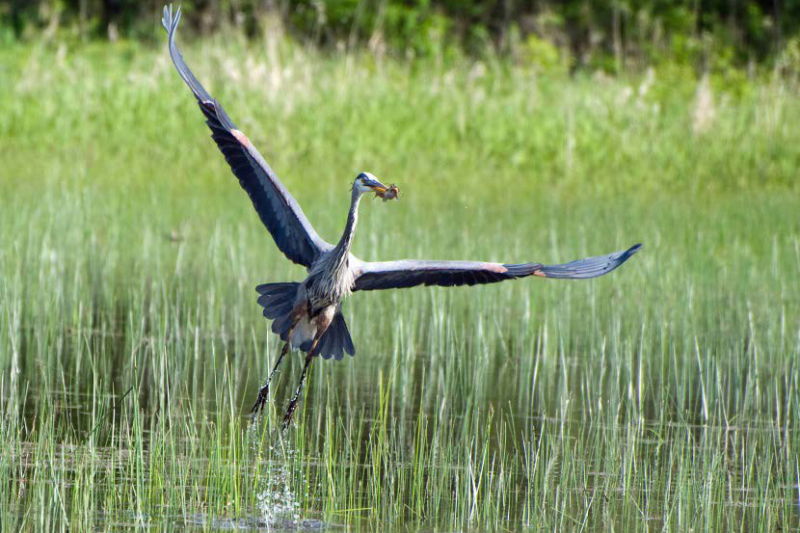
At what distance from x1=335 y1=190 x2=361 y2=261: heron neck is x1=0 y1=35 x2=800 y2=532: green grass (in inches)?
18.0

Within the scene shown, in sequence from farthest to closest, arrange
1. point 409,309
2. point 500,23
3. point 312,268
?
point 500,23 < point 409,309 < point 312,268

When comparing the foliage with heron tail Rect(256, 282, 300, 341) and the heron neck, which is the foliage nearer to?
heron tail Rect(256, 282, 300, 341)

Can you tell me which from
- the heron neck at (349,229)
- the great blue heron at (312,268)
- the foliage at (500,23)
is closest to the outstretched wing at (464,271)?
the great blue heron at (312,268)

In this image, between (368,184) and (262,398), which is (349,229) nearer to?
(368,184)

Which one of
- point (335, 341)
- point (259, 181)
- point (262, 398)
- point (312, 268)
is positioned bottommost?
point (262, 398)

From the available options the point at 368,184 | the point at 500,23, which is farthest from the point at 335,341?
the point at 500,23

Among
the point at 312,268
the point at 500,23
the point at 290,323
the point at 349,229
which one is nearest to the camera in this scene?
the point at 349,229

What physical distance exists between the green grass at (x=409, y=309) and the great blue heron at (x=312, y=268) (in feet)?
0.96

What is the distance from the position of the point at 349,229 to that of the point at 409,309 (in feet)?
8.30

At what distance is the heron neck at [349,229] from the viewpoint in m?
4.94

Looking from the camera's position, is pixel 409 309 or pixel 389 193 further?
pixel 409 309

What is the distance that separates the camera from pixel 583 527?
4.32 m

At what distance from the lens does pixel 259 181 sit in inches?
214

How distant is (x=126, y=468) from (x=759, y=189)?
37.0ft
